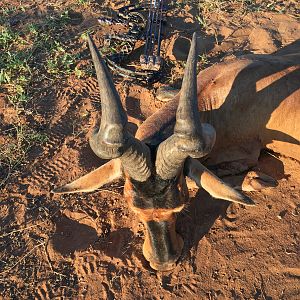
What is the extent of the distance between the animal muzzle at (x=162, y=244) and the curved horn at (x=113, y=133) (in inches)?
39.4

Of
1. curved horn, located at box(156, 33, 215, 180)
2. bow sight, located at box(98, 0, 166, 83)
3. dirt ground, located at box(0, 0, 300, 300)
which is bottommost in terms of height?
dirt ground, located at box(0, 0, 300, 300)

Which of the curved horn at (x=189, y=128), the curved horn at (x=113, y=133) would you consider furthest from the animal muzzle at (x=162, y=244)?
the curved horn at (x=189, y=128)

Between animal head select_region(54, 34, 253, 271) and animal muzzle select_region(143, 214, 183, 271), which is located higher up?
animal head select_region(54, 34, 253, 271)

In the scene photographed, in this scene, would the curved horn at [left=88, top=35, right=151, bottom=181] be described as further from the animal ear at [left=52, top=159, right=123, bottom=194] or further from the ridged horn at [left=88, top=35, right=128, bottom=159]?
the animal ear at [left=52, top=159, right=123, bottom=194]

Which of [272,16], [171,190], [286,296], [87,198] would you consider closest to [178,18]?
[272,16]

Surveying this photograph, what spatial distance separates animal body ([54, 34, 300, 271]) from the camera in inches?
142

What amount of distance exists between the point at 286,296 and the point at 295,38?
495 centimetres

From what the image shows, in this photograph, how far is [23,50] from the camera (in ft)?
27.5

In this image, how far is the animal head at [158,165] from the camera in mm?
3557

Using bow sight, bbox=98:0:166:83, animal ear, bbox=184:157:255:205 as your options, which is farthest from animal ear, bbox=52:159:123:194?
bow sight, bbox=98:0:166:83

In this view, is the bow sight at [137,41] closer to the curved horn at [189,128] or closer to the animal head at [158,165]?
the animal head at [158,165]

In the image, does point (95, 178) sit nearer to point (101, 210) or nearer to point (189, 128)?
point (101, 210)

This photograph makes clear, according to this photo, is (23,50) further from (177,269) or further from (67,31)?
(177,269)

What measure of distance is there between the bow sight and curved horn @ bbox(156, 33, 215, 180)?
3.78 meters
